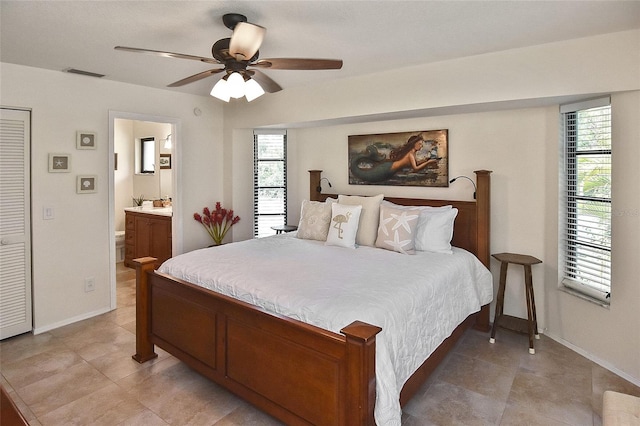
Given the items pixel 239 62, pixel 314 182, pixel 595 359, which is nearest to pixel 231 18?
pixel 239 62

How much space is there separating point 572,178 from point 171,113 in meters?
4.16

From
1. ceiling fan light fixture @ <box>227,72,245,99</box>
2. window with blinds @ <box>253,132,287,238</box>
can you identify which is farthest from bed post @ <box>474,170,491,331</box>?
window with blinds @ <box>253,132,287,238</box>

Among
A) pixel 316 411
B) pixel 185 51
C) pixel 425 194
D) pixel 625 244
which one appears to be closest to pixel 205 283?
pixel 316 411

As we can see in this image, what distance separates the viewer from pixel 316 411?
6.27 feet

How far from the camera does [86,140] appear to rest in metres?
3.80

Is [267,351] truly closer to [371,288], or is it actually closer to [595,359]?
[371,288]

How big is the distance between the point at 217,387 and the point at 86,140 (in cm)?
276

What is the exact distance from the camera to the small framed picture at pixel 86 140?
3742 mm

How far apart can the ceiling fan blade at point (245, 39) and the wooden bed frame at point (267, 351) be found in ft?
4.73

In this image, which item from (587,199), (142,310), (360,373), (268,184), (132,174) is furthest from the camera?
(132,174)

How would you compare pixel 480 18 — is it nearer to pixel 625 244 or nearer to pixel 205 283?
pixel 625 244

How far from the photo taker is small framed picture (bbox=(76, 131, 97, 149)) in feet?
12.3

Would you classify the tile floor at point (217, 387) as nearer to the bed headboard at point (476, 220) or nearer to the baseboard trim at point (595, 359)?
the baseboard trim at point (595, 359)

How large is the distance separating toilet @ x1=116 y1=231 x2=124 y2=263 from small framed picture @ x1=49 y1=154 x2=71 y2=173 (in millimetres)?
2412
